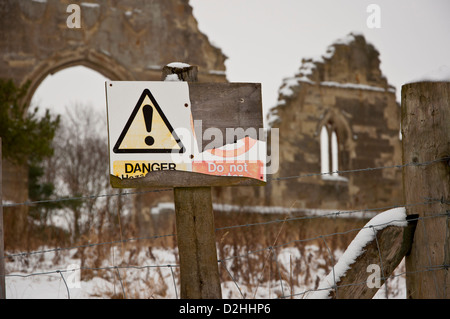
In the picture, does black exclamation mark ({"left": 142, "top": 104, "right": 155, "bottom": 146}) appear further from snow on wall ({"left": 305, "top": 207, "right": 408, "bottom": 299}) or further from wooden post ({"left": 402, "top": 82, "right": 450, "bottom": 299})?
wooden post ({"left": 402, "top": 82, "right": 450, "bottom": 299})

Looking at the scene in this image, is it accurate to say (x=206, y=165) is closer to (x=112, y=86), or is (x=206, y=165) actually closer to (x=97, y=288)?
(x=112, y=86)

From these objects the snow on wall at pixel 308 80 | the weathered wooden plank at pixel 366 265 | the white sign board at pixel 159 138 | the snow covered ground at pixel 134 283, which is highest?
the snow on wall at pixel 308 80

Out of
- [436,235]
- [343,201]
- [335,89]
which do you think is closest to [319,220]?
[343,201]

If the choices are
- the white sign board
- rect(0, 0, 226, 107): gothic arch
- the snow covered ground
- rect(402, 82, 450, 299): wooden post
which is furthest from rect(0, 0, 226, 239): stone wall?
rect(402, 82, 450, 299): wooden post


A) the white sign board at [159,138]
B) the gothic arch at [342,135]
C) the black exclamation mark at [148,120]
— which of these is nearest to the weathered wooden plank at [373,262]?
the white sign board at [159,138]

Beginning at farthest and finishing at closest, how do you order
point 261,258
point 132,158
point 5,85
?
point 5,85 → point 261,258 → point 132,158

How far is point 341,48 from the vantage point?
1599 centimetres

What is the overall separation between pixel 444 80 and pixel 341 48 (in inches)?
516

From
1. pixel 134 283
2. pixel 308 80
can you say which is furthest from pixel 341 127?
pixel 134 283

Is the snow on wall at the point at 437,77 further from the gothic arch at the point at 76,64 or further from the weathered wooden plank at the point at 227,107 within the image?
the gothic arch at the point at 76,64

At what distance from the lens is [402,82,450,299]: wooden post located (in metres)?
3.22

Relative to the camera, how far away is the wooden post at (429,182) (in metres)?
3.22

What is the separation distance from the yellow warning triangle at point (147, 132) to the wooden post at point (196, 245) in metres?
0.24

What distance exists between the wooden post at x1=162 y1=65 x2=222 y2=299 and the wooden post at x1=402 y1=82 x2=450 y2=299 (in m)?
1.13
